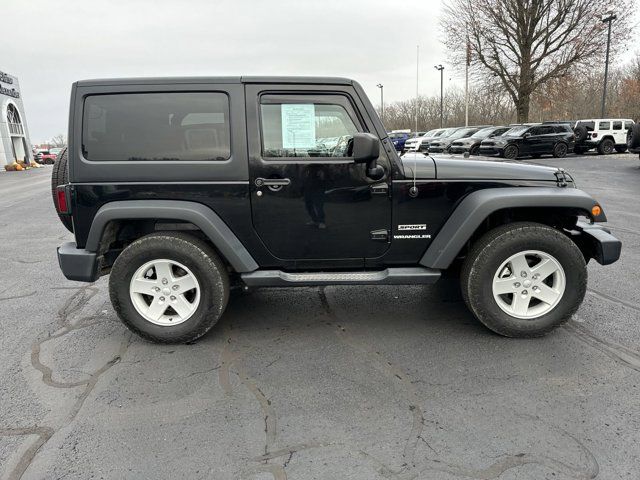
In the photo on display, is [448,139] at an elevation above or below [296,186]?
above

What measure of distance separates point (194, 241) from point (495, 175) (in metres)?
2.36

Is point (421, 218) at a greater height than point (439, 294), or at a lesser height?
greater

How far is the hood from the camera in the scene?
3.49 meters

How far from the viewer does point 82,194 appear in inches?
135

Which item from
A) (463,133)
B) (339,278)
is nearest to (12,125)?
(463,133)

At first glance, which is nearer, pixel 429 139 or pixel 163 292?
pixel 163 292

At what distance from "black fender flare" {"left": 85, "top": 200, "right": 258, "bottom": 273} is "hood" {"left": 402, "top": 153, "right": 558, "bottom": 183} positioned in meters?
1.44

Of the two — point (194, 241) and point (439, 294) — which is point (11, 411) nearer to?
point (194, 241)

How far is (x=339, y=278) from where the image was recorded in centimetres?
354

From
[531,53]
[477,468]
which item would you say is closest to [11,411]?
[477,468]

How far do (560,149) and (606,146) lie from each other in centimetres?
394

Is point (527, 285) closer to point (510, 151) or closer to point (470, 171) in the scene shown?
point (470, 171)

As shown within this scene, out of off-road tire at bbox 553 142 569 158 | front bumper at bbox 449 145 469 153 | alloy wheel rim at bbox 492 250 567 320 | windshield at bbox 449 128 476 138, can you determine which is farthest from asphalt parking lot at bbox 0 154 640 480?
windshield at bbox 449 128 476 138

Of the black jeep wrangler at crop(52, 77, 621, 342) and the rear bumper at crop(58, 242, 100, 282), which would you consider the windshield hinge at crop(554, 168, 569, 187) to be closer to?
the black jeep wrangler at crop(52, 77, 621, 342)
